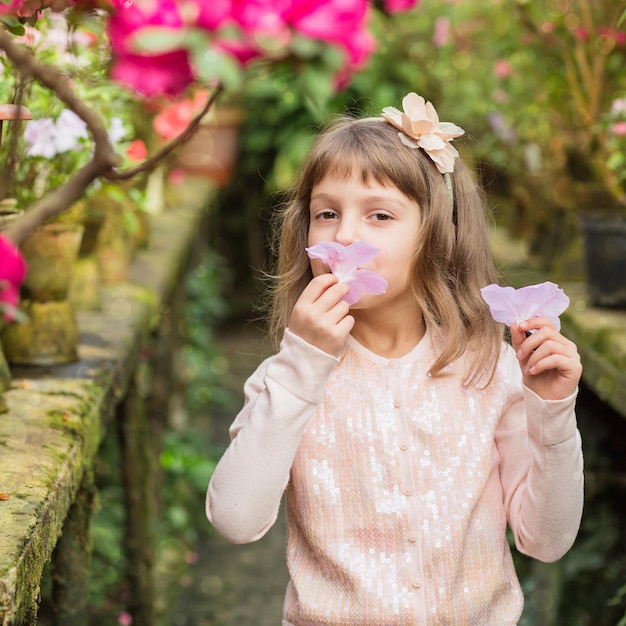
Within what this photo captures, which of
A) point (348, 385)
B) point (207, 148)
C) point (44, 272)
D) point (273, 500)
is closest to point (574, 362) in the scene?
point (348, 385)

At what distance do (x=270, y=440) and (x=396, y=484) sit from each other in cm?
22

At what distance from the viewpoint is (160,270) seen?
403 cm

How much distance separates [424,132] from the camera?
68.7 inches

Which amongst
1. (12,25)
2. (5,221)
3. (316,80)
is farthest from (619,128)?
(316,80)

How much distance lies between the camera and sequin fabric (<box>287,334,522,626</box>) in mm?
1579

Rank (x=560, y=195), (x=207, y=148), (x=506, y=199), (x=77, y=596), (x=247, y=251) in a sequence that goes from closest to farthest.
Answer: (x=77, y=596), (x=560, y=195), (x=506, y=199), (x=207, y=148), (x=247, y=251)

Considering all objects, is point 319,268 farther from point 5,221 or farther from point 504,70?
point 504,70

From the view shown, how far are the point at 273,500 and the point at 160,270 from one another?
2570 mm

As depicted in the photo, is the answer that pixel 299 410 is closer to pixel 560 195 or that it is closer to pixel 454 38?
pixel 560 195

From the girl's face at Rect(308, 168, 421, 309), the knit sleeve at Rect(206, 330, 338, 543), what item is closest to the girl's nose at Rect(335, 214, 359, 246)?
the girl's face at Rect(308, 168, 421, 309)

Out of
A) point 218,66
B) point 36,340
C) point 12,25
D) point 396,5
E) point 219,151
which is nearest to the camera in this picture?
point 218,66

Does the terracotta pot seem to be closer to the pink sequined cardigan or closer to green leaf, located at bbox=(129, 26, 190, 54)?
the pink sequined cardigan

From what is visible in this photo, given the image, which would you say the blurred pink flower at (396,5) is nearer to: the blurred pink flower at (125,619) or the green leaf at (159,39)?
the green leaf at (159,39)

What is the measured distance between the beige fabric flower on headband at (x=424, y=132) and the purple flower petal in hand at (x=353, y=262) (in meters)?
0.28
